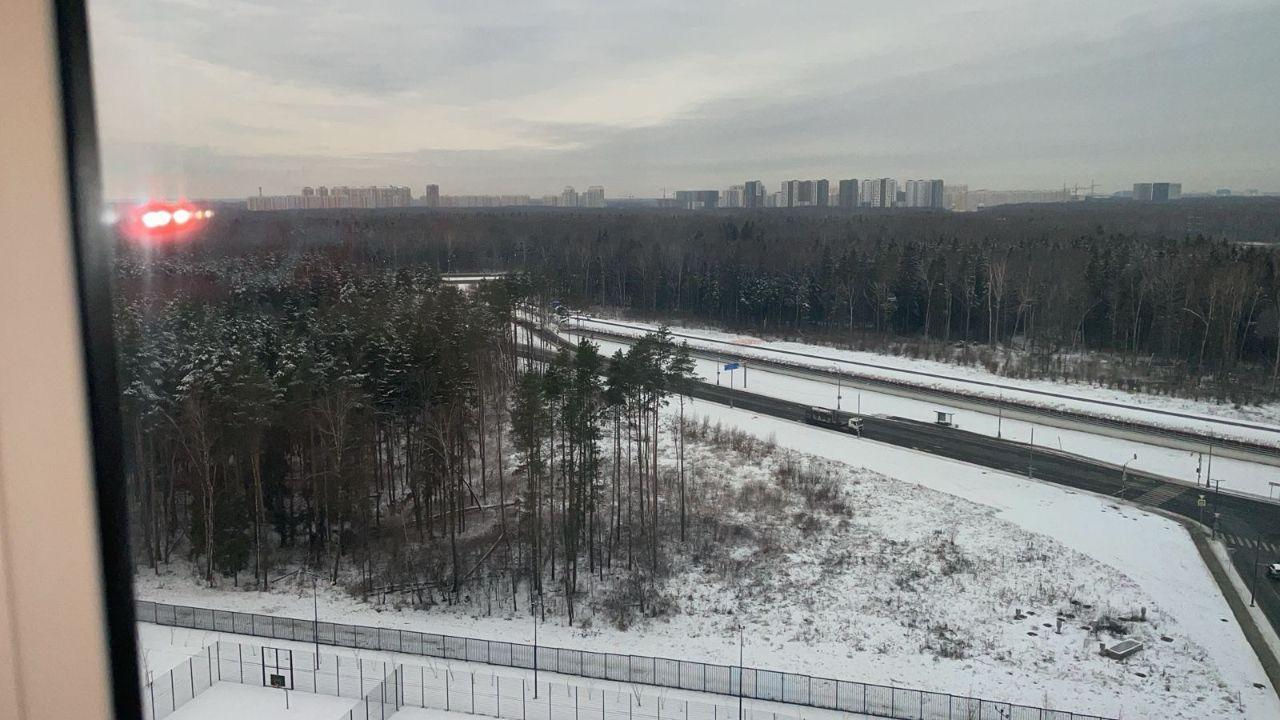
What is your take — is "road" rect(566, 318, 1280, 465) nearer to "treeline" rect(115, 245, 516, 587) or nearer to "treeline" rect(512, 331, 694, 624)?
"treeline" rect(512, 331, 694, 624)

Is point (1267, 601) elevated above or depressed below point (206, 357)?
below

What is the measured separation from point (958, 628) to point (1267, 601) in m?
2.97

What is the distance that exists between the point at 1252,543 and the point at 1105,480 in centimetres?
249

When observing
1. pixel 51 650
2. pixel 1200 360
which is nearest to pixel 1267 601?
pixel 51 650

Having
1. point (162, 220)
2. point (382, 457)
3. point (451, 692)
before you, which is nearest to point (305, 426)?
point (382, 457)

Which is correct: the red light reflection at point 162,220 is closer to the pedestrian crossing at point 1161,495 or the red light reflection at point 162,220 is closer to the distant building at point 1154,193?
the pedestrian crossing at point 1161,495

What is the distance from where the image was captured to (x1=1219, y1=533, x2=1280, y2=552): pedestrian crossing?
9259mm

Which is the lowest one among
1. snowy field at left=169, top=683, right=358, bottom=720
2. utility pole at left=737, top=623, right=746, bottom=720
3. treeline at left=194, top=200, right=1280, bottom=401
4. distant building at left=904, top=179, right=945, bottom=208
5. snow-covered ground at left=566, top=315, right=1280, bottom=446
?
utility pole at left=737, top=623, right=746, bottom=720

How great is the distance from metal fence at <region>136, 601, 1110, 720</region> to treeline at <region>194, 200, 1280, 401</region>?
176 inches

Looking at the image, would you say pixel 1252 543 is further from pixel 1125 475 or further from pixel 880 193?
pixel 880 193

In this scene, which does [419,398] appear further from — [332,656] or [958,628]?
[958,628]

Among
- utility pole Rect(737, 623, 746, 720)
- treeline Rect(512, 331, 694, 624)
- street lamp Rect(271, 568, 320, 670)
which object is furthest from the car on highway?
street lamp Rect(271, 568, 320, 670)

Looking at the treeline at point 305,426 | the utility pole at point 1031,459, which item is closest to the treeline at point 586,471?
the treeline at point 305,426

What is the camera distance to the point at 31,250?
89 centimetres
